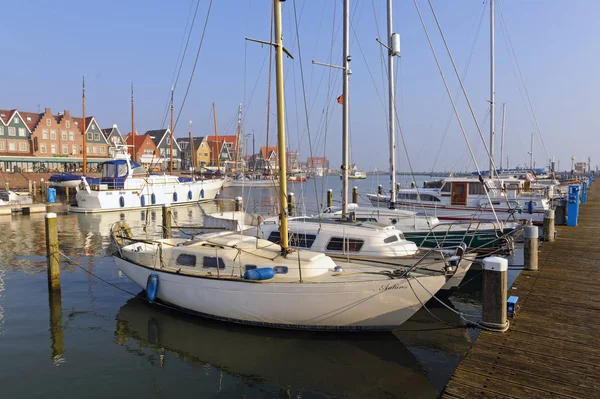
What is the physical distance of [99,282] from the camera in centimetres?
1639

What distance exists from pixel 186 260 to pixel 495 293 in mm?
8391

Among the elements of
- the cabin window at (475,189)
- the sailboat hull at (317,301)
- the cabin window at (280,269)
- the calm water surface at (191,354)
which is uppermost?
the cabin window at (475,189)

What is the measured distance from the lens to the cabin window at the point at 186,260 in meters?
12.6

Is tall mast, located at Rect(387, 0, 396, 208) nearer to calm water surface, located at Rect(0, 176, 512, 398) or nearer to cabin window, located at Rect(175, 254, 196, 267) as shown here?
calm water surface, located at Rect(0, 176, 512, 398)

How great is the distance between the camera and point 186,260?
1270 cm

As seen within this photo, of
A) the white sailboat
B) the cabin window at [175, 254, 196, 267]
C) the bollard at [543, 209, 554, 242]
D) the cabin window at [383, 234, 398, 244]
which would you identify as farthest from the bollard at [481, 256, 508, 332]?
the bollard at [543, 209, 554, 242]

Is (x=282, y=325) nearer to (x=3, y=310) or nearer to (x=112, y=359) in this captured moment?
(x=112, y=359)

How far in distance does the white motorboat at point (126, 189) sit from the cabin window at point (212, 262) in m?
33.5

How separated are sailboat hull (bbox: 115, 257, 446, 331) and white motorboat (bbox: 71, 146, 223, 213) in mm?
34417

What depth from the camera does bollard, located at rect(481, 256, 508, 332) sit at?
812cm

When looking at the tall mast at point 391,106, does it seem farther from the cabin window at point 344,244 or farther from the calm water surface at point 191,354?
the cabin window at point 344,244

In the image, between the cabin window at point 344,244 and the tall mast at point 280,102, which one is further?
the cabin window at point 344,244

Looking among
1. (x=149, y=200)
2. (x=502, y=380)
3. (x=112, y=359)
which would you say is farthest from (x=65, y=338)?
(x=149, y=200)

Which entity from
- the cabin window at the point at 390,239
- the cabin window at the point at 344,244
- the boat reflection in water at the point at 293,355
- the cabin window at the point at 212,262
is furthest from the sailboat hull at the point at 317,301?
the cabin window at the point at 390,239
